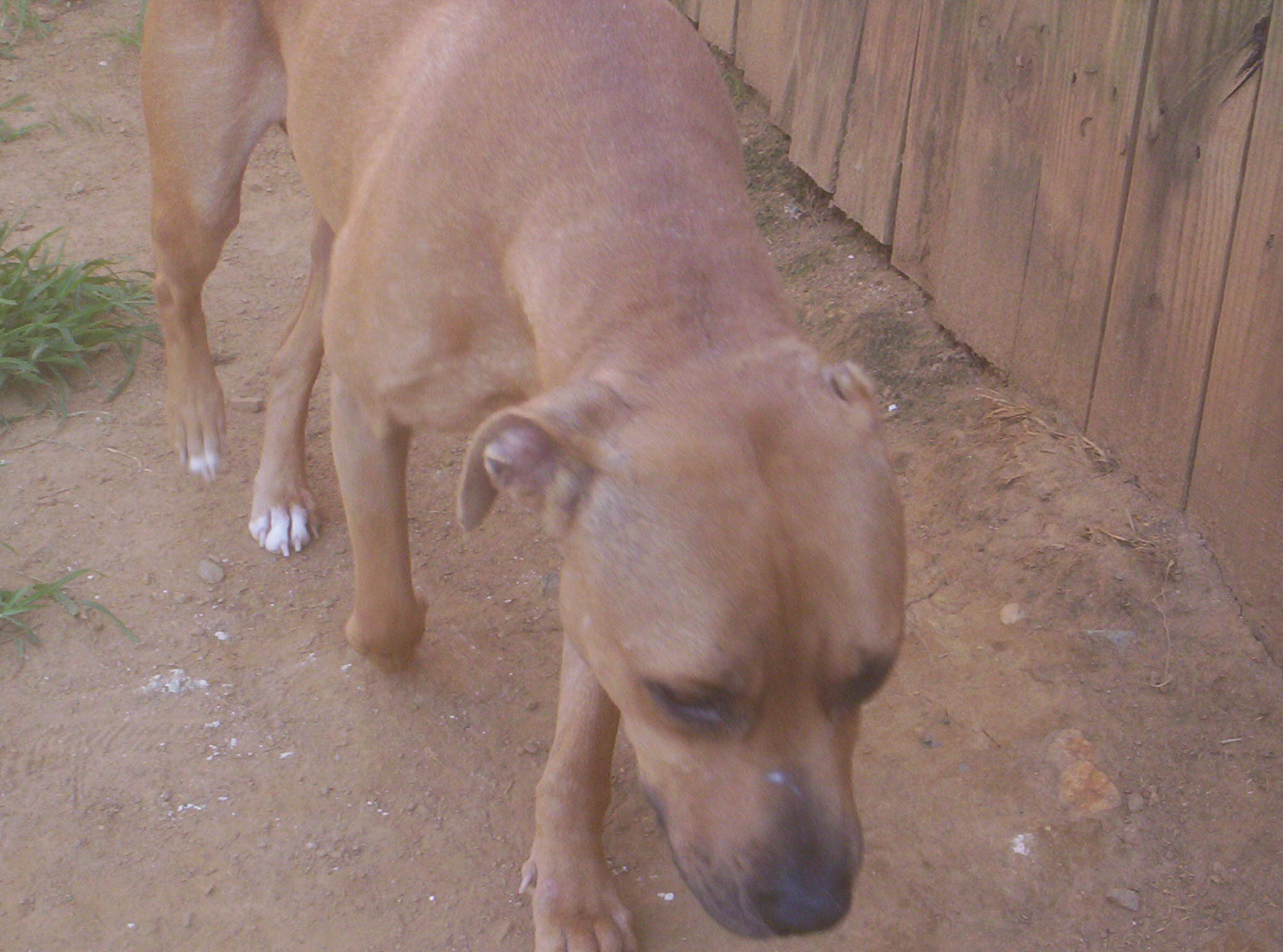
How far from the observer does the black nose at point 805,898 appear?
1884 millimetres

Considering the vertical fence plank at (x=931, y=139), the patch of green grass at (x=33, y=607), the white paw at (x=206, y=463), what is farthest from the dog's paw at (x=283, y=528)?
the vertical fence plank at (x=931, y=139)

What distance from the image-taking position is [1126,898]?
2.67m

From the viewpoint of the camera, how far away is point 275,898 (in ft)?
9.16

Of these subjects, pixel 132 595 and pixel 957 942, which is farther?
pixel 132 595

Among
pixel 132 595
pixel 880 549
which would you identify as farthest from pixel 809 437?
pixel 132 595

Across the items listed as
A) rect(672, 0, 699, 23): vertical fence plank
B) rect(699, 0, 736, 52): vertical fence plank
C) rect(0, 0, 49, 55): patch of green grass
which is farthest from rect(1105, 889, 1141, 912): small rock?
rect(0, 0, 49, 55): patch of green grass

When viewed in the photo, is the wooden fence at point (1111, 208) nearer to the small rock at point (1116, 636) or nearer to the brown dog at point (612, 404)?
the small rock at point (1116, 636)

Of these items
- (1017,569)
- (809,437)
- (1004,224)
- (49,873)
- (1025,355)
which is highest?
(809,437)

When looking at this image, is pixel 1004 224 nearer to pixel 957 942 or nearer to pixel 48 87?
pixel 957 942

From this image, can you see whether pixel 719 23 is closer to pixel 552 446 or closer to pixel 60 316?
pixel 60 316

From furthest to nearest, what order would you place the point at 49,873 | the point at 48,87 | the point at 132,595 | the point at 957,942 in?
the point at 48,87, the point at 132,595, the point at 49,873, the point at 957,942

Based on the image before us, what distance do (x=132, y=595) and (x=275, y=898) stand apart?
1168mm

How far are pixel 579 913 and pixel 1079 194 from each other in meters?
2.22

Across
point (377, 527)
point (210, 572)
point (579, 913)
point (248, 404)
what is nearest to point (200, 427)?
point (248, 404)
